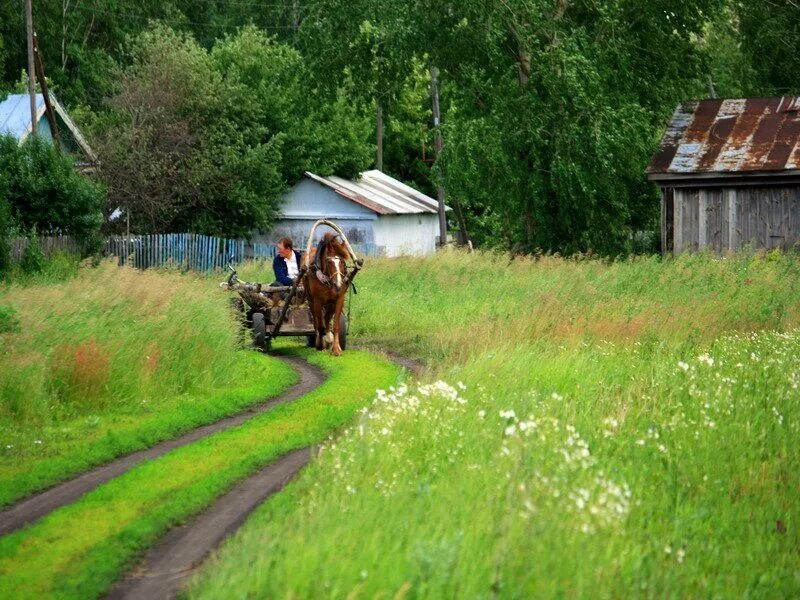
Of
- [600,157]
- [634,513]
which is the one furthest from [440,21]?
[634,513]

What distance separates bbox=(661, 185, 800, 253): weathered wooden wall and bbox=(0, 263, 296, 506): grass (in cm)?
1663

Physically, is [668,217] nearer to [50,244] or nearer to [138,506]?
[50,244]

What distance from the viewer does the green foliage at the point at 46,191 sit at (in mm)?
32312

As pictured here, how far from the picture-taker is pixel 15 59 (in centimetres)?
5894


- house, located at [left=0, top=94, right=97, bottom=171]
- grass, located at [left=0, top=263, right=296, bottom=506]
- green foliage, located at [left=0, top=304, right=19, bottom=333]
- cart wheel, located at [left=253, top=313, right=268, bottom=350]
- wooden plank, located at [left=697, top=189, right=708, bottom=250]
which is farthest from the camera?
house, located at [left=0, top=94, right=97, bottom=171]

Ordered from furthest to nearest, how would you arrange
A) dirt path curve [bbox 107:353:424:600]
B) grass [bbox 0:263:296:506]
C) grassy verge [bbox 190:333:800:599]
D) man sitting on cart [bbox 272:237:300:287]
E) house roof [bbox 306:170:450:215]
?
house roof [bbox 306:170:450:215], man sitting on cart [bbox 272:237:300:287], grass [bbox 0:263:296:506], dirt path curve [bbox 107:353:424:600], grassy verge [bbox 190:333:800:599]

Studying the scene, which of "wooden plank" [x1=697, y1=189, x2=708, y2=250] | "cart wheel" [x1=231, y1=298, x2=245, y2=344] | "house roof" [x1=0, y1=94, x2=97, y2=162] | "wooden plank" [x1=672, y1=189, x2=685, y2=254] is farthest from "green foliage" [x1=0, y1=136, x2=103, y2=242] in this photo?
"wooden plank" [x1=697, y1=189, x2=708, y2=250]

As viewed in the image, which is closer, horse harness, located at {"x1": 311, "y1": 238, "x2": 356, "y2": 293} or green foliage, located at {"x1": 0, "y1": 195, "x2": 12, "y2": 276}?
horse harness, located at {"x1": 311, "y1": 238, "x2": 356, "y2": 293}

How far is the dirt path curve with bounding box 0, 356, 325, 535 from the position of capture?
9844 mm

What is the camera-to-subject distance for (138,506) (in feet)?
32.3

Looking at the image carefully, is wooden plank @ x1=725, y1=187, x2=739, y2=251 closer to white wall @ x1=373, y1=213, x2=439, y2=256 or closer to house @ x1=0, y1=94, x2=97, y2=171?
white wall @ x1=373, y1=213, x2=439, y2=256

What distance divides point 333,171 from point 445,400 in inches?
1644

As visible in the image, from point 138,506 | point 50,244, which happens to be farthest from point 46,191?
point 138,506

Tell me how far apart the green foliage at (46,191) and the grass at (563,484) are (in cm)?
1833
